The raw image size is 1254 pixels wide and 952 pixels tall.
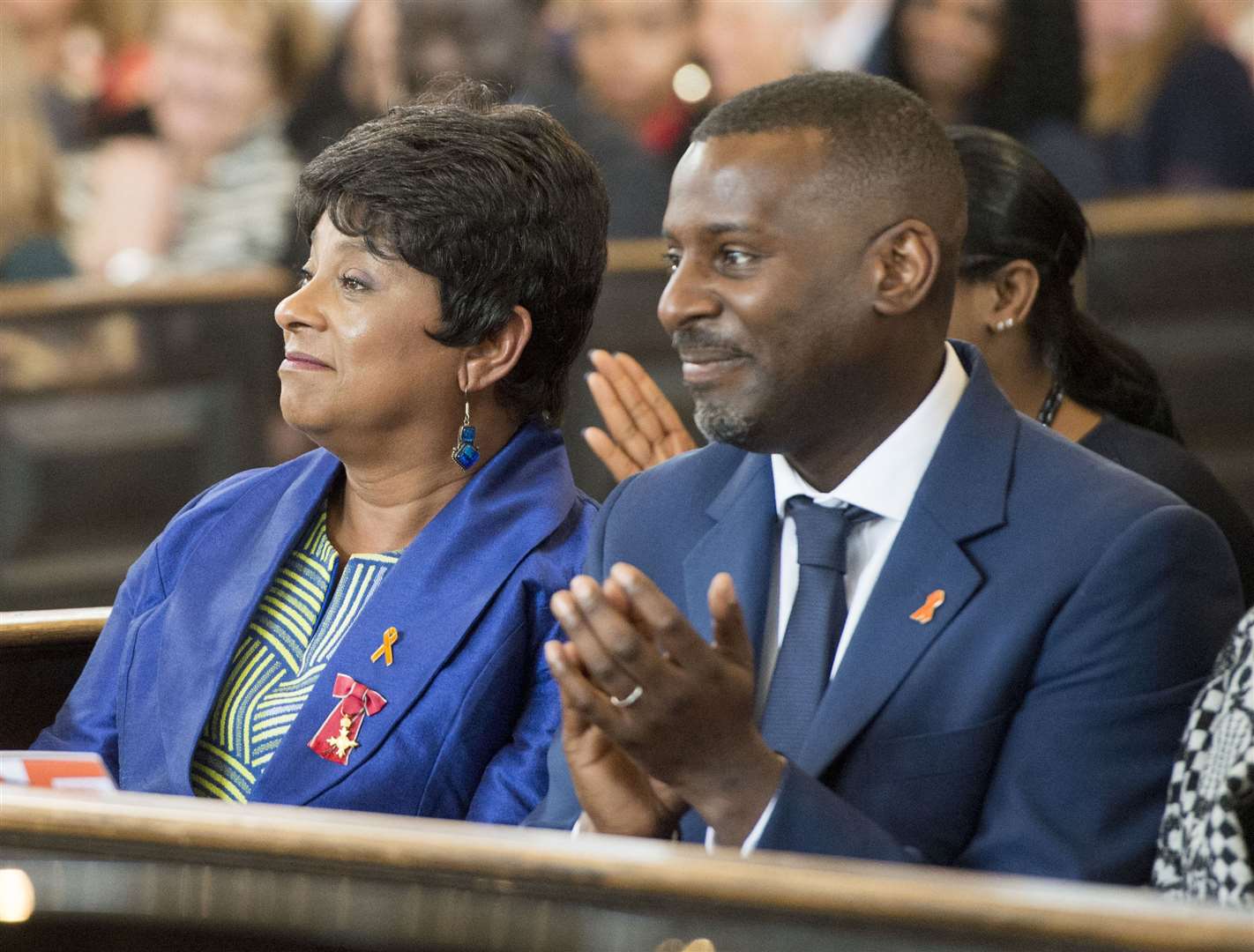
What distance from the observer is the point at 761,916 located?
120 centimetres

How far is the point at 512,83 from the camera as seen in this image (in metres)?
4.67

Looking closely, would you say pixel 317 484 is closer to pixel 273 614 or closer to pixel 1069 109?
pixel 273 614

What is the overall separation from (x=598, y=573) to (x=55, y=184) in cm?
436

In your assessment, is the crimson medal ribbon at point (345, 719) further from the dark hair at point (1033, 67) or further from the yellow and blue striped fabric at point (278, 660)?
the dark hair at point (1033, 67)

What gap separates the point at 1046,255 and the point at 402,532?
110 centimetres

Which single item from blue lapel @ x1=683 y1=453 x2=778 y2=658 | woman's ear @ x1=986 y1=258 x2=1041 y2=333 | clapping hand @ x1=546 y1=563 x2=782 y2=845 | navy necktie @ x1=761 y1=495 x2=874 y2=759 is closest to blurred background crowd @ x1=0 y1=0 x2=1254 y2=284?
woman's ear @ x1=986 y1=258 x2=1041 y2=333

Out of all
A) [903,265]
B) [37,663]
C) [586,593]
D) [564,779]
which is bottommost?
[37,663]

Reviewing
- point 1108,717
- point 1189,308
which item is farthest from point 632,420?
point 1189,308

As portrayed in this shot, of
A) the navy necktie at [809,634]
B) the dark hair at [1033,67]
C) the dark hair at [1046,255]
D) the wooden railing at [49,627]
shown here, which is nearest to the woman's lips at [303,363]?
the wooden railing at [49,627]

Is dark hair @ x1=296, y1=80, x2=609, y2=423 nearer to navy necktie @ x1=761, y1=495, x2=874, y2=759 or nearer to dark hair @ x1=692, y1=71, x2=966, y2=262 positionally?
dark hair @ x1=692, y1=71, x2=966, y2=262

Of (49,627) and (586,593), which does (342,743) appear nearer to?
(49,627)

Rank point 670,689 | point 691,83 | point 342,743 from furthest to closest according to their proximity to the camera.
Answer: point 691,83, point 342,743, point 670,689

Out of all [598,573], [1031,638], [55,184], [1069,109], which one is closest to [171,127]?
[55,184]

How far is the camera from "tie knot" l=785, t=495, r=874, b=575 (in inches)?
65.9
